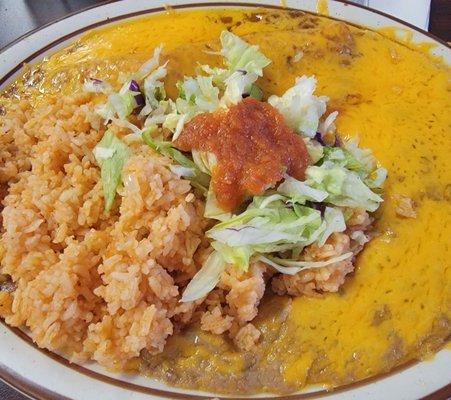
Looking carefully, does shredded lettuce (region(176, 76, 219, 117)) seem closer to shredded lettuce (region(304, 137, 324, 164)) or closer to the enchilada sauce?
the enchilada sauce

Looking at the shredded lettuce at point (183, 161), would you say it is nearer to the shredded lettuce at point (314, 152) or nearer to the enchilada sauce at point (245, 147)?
the enchilada sauce at point (245, 147)

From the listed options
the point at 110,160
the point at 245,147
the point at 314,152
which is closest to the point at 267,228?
the point at 245,147

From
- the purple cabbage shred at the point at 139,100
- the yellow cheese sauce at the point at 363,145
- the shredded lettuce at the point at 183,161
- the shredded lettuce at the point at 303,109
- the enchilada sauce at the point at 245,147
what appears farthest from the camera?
the purple cabbage shred at the point at 139,100

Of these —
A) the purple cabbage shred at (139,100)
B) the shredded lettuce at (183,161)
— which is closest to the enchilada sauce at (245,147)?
the shredded lettuce at (183,161)

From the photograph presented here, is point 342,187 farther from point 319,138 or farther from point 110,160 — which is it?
point 110,160

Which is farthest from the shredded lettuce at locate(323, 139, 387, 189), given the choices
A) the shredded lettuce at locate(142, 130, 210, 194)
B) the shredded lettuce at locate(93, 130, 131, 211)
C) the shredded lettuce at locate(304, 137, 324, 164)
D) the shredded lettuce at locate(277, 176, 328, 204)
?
the shredded lettuce at locate(93, 130, 131, 211)

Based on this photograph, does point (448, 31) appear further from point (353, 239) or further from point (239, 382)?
point (239, 382)
